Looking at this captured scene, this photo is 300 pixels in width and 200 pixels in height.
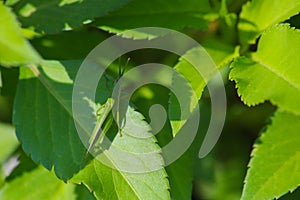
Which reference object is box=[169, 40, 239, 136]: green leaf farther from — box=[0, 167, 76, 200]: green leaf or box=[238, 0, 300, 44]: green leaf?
box=[0, 167, 76, 200]: green leaf

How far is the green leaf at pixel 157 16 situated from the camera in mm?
1026

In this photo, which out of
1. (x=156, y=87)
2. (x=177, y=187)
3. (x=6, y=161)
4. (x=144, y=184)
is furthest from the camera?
(x=6, y=161)

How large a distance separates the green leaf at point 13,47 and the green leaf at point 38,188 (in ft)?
1.43

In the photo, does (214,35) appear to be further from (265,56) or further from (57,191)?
(57,191)

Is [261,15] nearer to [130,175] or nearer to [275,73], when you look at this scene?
[275,73]

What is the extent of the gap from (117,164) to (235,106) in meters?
0.63

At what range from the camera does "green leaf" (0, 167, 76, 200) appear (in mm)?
1078

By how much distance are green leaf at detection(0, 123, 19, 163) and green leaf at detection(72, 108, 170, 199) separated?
53cm

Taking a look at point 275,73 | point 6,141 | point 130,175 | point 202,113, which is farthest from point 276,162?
point 6,141

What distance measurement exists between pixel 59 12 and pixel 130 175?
36 cm

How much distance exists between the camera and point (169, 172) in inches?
39.5

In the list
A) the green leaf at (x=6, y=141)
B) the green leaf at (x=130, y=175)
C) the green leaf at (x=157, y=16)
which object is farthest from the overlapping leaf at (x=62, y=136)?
the green leaf at (x=6, y=141)

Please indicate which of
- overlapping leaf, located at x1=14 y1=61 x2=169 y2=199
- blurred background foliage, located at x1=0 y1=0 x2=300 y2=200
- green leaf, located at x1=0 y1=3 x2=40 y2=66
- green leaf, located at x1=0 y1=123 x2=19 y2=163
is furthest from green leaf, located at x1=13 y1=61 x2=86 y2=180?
green leaf, located at x1=0 y1=123 x2=19 y2=163

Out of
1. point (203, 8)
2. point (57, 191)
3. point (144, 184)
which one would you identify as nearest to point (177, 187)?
point (144, 184)
